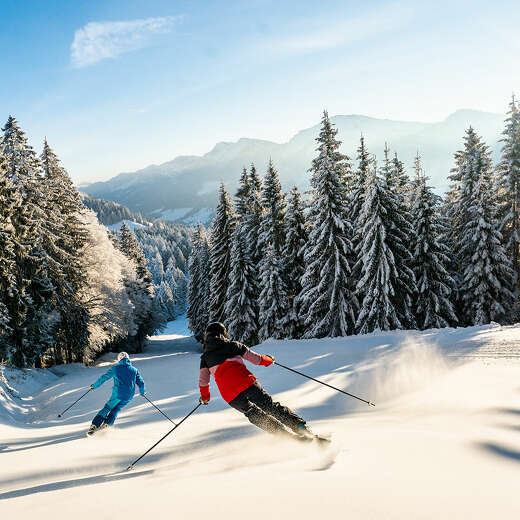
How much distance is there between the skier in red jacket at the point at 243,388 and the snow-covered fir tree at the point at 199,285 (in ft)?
114

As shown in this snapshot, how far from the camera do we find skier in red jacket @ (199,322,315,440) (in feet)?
15.8

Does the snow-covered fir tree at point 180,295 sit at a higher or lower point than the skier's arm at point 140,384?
lower

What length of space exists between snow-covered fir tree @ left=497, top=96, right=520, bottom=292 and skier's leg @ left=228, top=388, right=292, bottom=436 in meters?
26.1

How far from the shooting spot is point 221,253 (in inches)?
1334

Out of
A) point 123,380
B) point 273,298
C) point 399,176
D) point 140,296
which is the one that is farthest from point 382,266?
point 140,296

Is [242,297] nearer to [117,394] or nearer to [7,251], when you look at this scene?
[7,251]

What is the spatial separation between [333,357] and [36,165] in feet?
70.2

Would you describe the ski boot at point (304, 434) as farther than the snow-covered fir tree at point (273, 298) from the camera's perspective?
No

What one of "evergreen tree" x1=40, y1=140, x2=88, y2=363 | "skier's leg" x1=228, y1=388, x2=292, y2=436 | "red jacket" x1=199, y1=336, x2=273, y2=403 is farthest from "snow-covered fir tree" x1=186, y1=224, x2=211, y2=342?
"skier's leg" x1=228, y1=388, x2=292, y2=436

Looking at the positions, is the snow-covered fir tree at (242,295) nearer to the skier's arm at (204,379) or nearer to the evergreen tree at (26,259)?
the evergreen tree at (26,259)

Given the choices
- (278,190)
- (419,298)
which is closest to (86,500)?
(419,298)

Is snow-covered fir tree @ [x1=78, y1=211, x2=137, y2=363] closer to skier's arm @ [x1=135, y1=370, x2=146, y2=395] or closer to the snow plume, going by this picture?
skier's arm @ [x1=135, y1=370, x2=146, y2=395]

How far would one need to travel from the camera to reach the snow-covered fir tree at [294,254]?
27.0 m

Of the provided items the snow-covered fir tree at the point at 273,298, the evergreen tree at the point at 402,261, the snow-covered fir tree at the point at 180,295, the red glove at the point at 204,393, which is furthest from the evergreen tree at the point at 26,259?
the snow-covered fir tree at the point at 180,295
